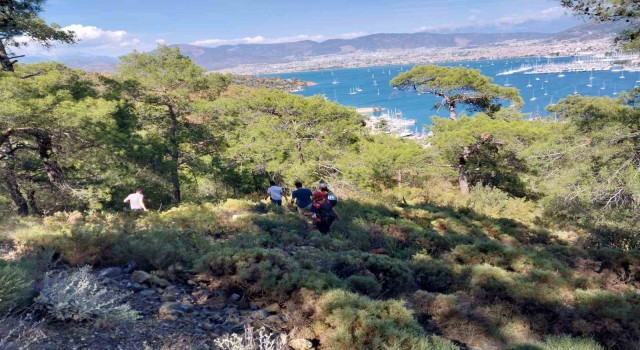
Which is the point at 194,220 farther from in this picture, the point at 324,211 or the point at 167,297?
the point at 167,297

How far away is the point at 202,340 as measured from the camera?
3420mm

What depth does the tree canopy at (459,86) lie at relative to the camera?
21250mm

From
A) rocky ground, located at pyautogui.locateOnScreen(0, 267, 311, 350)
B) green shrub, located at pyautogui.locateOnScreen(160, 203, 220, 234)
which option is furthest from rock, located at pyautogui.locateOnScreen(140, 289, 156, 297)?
green shrub, located at pyautogui.locateOnScreen(160, 203, 220, 234)

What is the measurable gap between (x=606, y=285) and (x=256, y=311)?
246 inches

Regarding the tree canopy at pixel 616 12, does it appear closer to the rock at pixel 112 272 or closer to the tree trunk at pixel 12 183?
the rock at pixel 112 272

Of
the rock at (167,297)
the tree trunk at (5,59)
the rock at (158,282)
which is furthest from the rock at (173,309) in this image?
the tree trunk at (5,59)

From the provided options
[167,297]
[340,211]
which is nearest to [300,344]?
[167,297]

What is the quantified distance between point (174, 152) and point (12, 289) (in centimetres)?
1354

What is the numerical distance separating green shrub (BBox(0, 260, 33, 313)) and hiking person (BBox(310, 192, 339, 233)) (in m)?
5.43

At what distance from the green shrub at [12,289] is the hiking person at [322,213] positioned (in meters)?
5.43

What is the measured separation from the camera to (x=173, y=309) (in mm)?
3928

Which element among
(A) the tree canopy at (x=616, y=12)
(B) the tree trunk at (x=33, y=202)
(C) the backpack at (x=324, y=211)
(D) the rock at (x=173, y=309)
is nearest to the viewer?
(D) the rock at (x=173, y=309)

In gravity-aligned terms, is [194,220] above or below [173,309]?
below

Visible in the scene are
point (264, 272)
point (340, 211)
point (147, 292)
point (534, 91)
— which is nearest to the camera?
point (147, 292)
